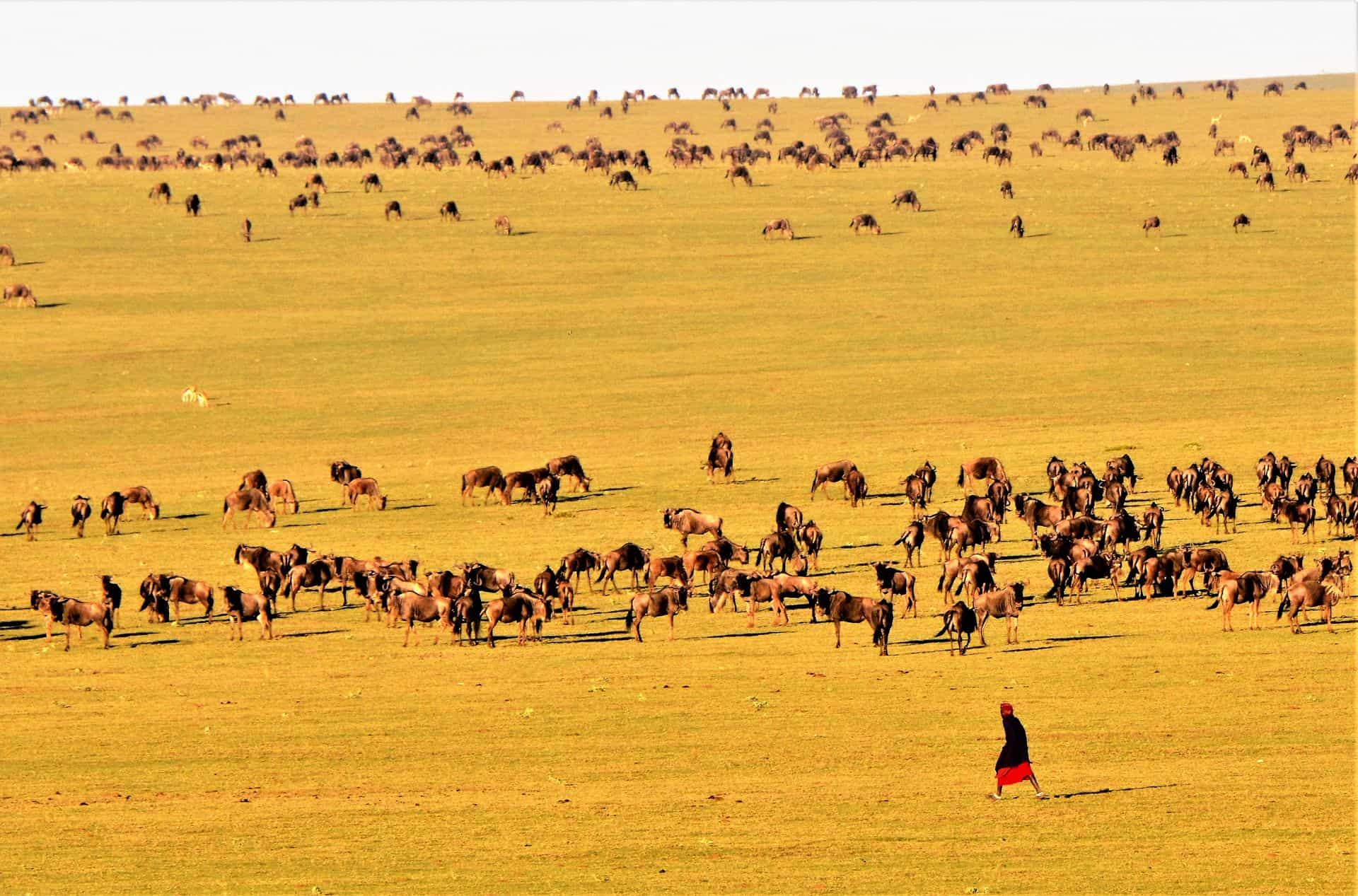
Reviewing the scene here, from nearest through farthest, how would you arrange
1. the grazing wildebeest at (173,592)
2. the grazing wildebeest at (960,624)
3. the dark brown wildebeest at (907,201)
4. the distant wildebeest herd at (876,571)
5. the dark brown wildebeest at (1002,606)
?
the grazing wildebeest at (960,624), the dark brown wildebeest at (1002,606), the distant wildebeest herd at (876,571), the grazing wildebeest at (173,592), the dark brown wildebeest at (907,201)

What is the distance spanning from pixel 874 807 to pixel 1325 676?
10.0m

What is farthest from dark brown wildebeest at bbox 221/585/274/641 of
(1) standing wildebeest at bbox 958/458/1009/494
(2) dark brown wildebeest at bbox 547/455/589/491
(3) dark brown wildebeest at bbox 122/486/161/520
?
(1) standing wildebeest at bbox 958/458/1009/494

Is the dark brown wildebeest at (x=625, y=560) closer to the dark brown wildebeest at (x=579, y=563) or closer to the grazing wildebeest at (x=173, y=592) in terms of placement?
the dark brown wildebeest at (x=579, y=563)

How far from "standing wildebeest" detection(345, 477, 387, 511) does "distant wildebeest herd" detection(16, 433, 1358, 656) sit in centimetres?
242

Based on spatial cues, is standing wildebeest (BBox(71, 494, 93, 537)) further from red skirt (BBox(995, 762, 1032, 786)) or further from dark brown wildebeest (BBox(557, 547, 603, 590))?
red skirt (BBox(995, 762, 1032, 786))

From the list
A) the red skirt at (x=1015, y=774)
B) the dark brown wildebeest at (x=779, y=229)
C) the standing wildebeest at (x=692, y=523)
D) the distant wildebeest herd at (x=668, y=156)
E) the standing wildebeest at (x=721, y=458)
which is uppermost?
the distant wildebeest herd at (x=668, y=156)

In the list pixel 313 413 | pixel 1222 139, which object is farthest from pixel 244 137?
pixel 313 413

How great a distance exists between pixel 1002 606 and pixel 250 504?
2244 cm

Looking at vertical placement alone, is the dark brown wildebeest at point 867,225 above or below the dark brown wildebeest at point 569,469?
above

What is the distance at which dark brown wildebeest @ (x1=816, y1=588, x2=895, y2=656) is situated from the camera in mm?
33094

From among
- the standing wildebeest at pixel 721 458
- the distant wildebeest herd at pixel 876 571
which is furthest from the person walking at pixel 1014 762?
the standing wildebeest at pixel 721 458

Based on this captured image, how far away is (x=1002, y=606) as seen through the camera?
110ft

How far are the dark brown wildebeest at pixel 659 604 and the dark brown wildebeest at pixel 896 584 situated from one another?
3.84 meters

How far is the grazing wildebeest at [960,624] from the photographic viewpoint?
107ft
